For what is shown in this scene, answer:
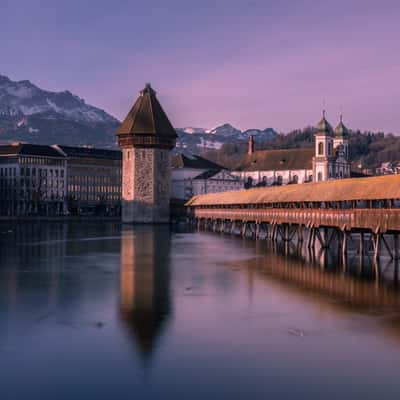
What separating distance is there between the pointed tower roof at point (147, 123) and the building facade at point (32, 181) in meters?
32.7

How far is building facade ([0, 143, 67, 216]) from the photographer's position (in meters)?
110

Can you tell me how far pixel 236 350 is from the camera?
48.3 ft

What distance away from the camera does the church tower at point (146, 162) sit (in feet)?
264

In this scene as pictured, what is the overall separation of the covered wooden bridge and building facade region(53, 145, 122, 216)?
57.8 metres

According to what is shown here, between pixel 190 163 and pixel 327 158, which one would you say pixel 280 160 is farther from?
pixel 190 163

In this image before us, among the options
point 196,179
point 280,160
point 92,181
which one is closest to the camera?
point 196,179

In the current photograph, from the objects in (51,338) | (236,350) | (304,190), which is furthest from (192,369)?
(304,190)

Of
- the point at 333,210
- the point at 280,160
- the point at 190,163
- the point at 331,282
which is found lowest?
the point at 331,282

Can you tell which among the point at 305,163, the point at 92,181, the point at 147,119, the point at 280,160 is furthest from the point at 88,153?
the point at 147,119

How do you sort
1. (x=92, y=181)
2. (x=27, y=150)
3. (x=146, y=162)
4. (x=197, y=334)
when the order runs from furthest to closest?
(x=92, y=181) < (x=27, y=150) < (x=146, y=162) < (x=197, y=334)

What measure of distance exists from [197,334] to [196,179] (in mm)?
91295

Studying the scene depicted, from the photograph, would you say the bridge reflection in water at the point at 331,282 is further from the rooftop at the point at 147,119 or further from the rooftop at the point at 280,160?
the rooftop at the point at 280,160

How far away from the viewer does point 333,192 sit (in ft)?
121

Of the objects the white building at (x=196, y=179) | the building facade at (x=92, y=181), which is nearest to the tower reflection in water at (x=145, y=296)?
the white building at (x=196, y=179)
